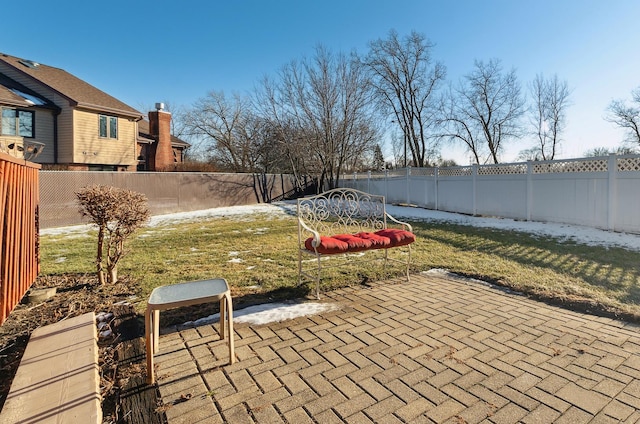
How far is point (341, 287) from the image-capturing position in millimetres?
3908

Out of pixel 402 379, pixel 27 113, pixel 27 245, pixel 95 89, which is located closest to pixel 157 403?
pixel 402 379

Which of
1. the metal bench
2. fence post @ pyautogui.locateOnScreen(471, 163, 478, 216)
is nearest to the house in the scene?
the metal bench

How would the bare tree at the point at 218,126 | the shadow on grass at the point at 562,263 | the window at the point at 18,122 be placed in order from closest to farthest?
the shadow on grass at the point at 562,263, the window at the point at 18,122, the bare tree at the point at 218,126

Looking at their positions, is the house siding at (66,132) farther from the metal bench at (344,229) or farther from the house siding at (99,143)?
the metal bench at (344,229)

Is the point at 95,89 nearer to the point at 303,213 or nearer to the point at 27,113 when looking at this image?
the point at 27,113

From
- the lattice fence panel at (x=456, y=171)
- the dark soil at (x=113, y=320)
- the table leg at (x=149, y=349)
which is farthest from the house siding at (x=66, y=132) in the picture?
the table leg at (x=149, y=349)

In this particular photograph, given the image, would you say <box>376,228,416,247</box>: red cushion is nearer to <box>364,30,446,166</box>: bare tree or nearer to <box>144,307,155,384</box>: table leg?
<box>144,307,155,384</box>: table leg

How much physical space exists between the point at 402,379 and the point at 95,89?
21062 millimetres

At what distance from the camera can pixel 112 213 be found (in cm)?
373

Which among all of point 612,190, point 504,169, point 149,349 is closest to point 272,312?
point 149,349

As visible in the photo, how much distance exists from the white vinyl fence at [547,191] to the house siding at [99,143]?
14392mm

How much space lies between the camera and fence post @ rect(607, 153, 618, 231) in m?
7.18

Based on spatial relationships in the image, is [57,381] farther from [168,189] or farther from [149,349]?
[168,189]

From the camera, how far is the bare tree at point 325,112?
17656 mm
